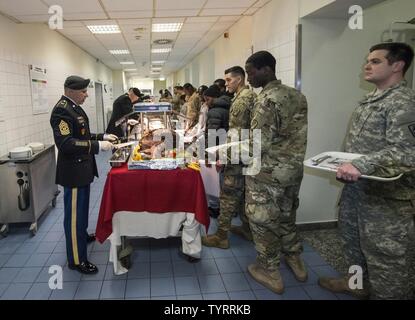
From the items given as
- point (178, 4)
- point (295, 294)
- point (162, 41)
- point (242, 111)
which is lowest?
point (295, 294)

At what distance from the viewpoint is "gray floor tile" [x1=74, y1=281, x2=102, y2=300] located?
2172mm

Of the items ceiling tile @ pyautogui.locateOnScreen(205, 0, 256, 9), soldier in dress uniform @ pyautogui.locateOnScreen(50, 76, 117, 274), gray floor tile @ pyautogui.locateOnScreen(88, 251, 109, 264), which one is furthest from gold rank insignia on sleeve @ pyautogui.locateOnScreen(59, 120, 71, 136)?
ceiling tile @ pyautogui.locateOnScreen(205, 0, 256, 9)

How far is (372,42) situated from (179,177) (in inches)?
87.6

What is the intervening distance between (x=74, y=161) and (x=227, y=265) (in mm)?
1471

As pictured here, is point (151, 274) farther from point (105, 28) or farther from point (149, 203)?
point (105, 28)

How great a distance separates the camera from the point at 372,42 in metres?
2.92

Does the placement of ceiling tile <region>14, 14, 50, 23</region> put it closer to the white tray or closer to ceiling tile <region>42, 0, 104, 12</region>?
ceiling tile <region>42, 0, 104, 12</region>

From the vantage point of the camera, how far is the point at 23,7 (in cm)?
333

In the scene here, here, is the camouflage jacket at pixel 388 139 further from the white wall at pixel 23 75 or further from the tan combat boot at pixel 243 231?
the white wall at pixel 23 75

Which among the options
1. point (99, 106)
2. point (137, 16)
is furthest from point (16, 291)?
point (99, 106)

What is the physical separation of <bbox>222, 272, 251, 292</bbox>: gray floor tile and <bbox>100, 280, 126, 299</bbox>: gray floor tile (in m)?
0.75
